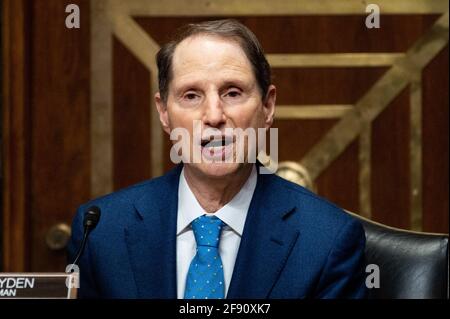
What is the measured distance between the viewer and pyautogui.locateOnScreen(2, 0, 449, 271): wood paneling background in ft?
9.25

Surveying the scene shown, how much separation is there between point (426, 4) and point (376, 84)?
30cm

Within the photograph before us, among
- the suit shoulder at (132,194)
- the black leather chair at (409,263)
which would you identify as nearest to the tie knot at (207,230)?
the suit shoulder at (132,194)

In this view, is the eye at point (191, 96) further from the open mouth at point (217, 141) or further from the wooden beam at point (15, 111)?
the wooden beam at point (15, 111)

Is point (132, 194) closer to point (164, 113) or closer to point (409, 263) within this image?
point (164, 113)

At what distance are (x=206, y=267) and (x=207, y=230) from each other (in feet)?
0.25

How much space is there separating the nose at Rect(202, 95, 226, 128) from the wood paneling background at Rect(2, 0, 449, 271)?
4.05ft

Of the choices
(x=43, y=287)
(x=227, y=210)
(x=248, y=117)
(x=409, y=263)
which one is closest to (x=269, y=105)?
(x=248, y=117)

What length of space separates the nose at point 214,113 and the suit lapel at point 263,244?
20 centimetres

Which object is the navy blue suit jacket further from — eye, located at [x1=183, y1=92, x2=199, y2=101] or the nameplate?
the nameplate

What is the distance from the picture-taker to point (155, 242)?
170 cm

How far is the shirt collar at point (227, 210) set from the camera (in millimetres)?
1705

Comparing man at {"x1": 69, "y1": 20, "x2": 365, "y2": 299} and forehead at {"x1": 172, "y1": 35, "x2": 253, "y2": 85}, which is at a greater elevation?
forehead at {"x1": 172, "y1": 35, "x2": 253, "y2": 85}

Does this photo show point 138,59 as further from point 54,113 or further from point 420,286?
point 420,286

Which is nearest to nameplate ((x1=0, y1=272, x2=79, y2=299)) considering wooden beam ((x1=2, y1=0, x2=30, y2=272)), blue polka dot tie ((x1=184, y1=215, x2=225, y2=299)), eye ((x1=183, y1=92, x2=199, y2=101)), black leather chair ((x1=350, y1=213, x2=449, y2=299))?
blue polka dot tie ((x1=184, y1=215, x2=225, y2=299))
